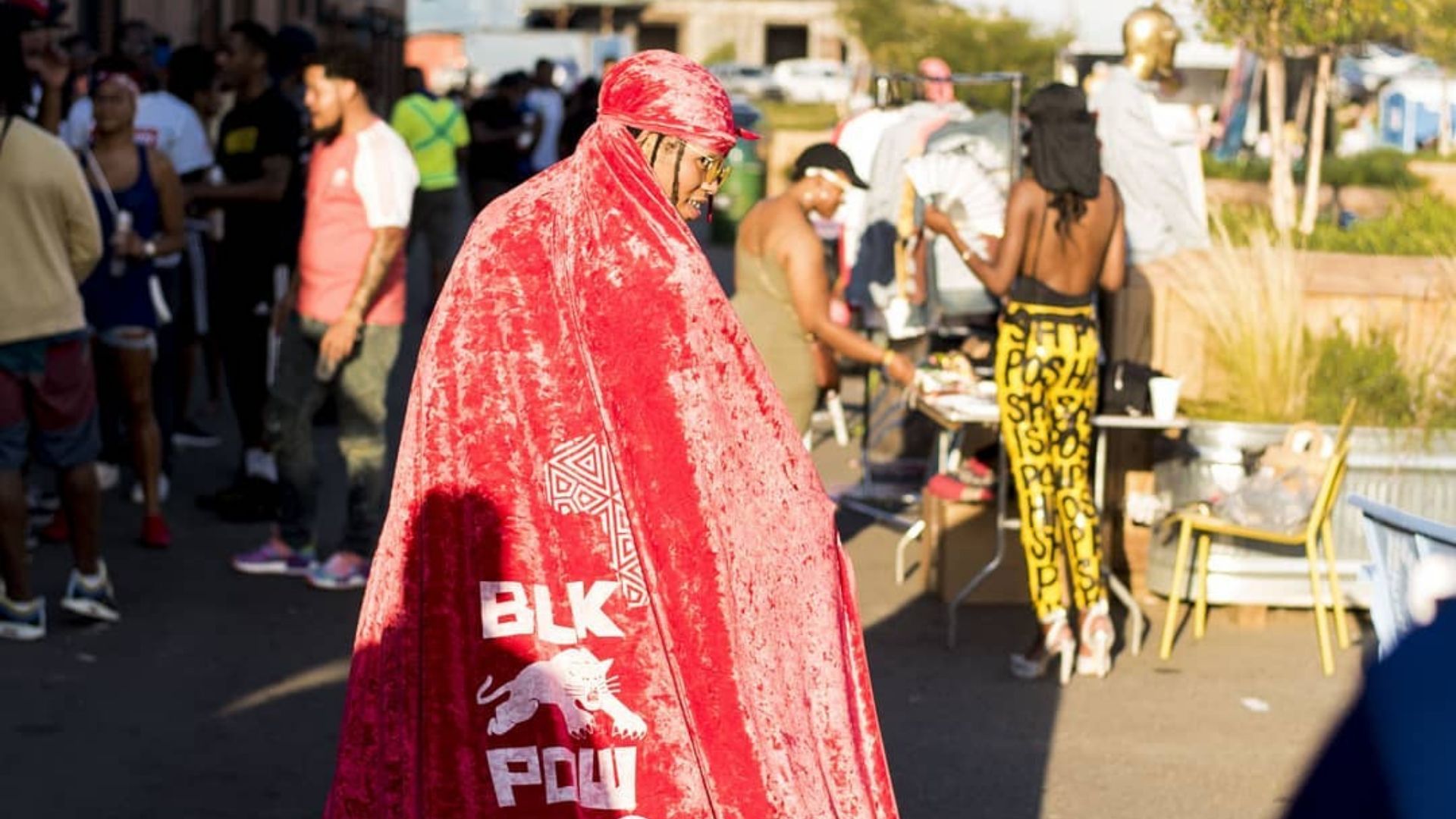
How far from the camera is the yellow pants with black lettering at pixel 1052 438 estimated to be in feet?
26.6

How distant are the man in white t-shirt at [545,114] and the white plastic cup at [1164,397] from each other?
1183 centimetres

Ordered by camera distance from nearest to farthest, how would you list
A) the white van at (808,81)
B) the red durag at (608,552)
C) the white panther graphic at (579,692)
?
1. the red durag at (608,552)
2. the white panther graphic at (579,692)
3. the white van at (808,81)

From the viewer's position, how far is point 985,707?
308 inches

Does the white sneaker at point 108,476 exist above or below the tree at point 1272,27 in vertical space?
below

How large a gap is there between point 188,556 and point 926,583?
2991mm

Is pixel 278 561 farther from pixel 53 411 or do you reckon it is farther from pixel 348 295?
pixel 53 411

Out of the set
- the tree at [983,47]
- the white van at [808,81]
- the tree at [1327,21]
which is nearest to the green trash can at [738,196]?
the tree at [1327,21]

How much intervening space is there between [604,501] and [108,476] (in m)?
7.25

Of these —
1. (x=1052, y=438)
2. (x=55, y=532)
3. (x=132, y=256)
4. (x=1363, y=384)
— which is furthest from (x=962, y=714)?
(x=55, y=532)

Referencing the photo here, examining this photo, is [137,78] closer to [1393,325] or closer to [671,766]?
[1393,325]

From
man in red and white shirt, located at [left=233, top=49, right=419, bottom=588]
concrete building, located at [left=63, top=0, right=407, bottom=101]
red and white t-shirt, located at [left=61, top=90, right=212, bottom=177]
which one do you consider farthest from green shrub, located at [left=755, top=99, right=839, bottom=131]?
man in red and white shirt, located at [left=233, top=49, right=419, bottom=588]

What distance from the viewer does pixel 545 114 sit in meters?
21.7

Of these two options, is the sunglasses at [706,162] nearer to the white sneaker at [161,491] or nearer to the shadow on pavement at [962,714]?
the shadow on pavement at [962,714]

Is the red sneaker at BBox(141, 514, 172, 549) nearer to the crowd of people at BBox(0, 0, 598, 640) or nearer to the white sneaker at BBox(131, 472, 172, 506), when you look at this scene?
the crowd of people at BBox(0, 0, 598, 640)
